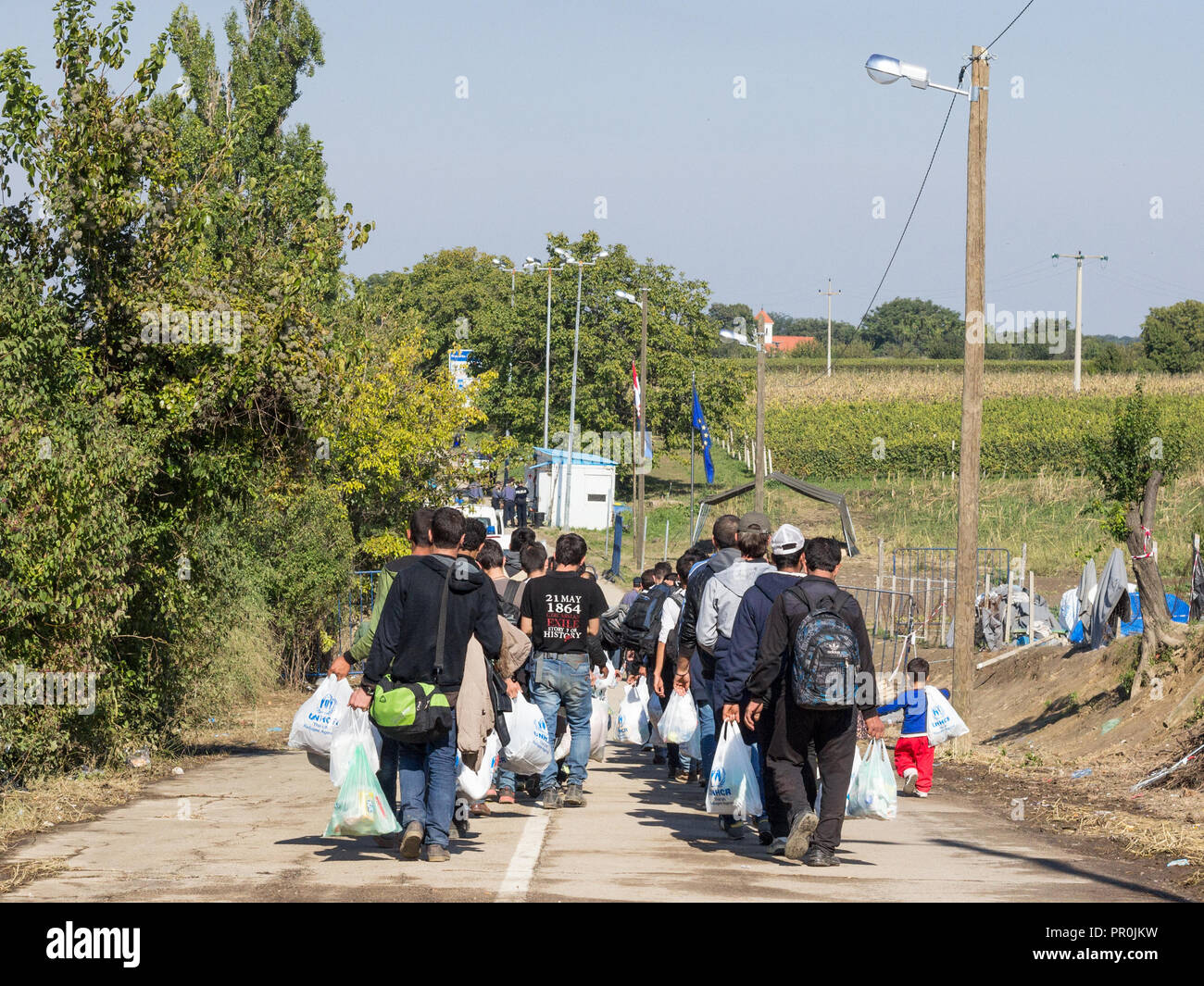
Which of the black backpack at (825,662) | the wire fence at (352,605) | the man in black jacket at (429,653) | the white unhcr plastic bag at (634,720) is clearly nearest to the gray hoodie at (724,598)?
the black backpack at (825,662)

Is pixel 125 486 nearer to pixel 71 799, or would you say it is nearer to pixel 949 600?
pixel 71 799

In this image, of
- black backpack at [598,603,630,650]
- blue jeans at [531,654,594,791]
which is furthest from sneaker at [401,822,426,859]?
black backpack at [598,603,630,650]

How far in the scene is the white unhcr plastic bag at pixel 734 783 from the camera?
29.6 ft

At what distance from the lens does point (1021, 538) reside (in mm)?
41438

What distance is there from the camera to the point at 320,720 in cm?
855

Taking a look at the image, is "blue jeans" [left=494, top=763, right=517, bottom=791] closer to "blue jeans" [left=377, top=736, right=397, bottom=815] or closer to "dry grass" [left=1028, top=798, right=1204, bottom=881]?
"blue jeans" [left=377, top=736, right=397, bottom=815]

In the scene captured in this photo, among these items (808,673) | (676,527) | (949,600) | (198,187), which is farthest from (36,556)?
(676,527)

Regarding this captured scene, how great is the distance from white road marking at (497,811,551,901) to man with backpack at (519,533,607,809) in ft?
2.63

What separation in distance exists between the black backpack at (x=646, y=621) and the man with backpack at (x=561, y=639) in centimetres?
184

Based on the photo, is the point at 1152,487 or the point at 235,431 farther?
the point at 1152,487

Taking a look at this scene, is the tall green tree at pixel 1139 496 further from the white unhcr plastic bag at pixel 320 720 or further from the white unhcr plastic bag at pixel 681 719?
the white unhcr plastic bag at pixel 320 720

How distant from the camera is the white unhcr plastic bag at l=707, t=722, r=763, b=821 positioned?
901cm
